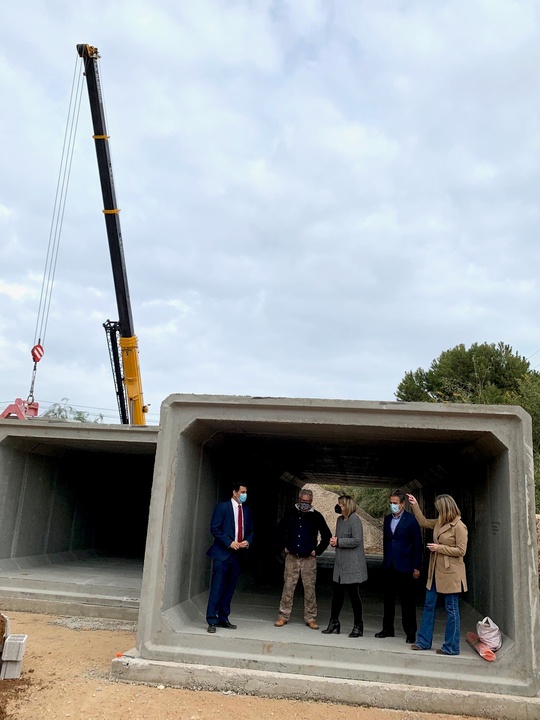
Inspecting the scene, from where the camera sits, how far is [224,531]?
20.0 feet

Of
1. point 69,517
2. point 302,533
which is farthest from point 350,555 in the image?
point 69,517

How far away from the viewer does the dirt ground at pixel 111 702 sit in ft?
15.0

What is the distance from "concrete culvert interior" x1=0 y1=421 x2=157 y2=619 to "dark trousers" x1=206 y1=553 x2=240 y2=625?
94.4 inches

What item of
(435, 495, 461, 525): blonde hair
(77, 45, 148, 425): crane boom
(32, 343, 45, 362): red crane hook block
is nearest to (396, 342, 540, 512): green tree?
(77, 45, 148, 425): crane boom

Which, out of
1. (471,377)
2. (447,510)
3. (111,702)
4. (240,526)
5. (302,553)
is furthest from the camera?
(471,377)

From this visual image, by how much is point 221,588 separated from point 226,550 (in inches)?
16.3

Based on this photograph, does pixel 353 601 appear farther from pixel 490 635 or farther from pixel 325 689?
pixel 490 635

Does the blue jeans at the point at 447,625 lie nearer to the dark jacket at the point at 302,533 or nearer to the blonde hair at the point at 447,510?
the blonde hair at the point at 447,510

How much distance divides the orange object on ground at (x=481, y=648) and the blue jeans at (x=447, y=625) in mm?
226

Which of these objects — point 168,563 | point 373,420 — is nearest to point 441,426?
point 373,420

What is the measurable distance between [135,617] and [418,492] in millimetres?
8195

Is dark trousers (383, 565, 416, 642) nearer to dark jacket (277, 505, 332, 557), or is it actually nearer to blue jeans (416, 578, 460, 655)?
blue jeans (416, 578, 460, 655)

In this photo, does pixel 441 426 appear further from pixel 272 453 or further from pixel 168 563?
pixel 272 453

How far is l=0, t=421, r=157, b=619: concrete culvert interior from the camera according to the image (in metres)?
8.19
